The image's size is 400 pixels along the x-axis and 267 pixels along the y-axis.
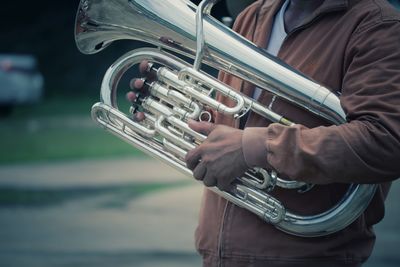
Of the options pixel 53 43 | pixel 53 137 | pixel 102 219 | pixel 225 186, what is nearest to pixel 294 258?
pixel 225 186

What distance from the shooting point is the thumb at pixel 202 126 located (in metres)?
2.59

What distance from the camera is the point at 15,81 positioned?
12.3 meters

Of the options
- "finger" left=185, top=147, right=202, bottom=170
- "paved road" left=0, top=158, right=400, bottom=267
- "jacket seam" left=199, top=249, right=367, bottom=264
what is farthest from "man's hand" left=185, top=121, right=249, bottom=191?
"paved road" left=0, top=158, right=400, bottom=267

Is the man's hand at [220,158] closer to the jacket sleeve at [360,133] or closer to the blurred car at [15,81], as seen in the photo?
the jacket sleeve at [360,133]

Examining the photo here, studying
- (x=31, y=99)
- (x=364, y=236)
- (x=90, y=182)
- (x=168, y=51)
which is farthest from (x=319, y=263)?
(x=31, y=99)

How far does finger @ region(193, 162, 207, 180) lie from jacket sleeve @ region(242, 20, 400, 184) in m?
0.19

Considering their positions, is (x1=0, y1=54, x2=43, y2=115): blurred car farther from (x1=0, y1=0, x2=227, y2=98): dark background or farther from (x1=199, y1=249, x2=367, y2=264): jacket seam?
(x1=199, y1=249, x2=367, y2=264): jacket seam

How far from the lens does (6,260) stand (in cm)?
573

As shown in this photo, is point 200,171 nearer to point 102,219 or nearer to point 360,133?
point 360,133

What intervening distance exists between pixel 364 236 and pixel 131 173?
5.84 metres

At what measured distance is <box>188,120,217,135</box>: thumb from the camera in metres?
2.59

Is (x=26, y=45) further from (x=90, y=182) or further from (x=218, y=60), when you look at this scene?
(x=218, y=60)

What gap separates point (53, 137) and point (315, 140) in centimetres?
817

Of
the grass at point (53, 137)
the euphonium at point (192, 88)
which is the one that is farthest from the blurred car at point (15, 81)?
the euphonium at point (192, 88)
